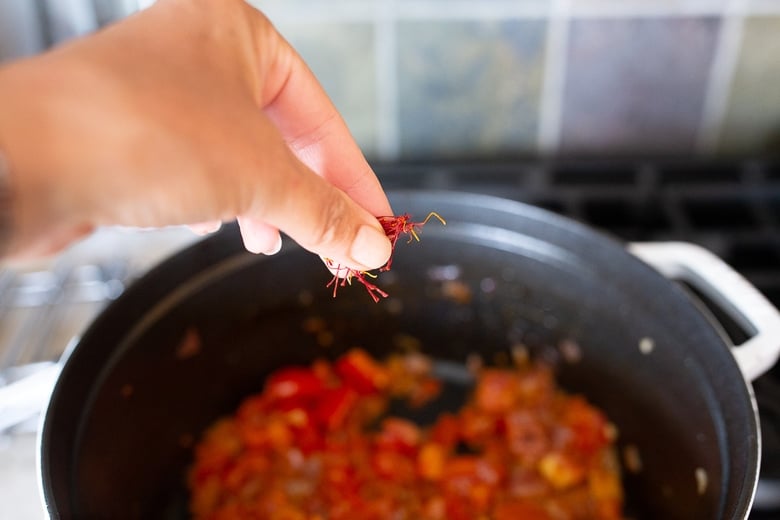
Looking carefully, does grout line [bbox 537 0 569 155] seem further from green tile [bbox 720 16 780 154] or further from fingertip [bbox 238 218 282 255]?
fingertip [bbox 238 218 282 255]

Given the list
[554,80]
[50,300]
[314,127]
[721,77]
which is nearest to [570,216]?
[554,80]

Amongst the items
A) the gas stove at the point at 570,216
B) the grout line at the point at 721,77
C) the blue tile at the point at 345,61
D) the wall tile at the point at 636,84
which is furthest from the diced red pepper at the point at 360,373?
the grout line at the point at 721,77

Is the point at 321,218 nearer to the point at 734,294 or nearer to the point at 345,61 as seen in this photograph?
the point at 734,294

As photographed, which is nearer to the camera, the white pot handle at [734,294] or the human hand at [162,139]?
the human hand at [162,139]

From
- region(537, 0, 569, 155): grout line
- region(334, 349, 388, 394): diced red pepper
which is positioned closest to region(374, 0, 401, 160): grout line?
region(537, 0, 569, 155): grout line

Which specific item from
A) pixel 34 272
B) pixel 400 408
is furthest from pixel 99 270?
pixel 400 408

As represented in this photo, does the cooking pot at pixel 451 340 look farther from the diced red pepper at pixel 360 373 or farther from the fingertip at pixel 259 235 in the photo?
the fingertip at pixel 259 235

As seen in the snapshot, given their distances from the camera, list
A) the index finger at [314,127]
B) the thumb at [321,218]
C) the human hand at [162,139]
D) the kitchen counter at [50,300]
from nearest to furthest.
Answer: the human hand at [162,139] < the thumb at [321,218] < the index finger at [314,127] < the kitchen counter at [50,300]
